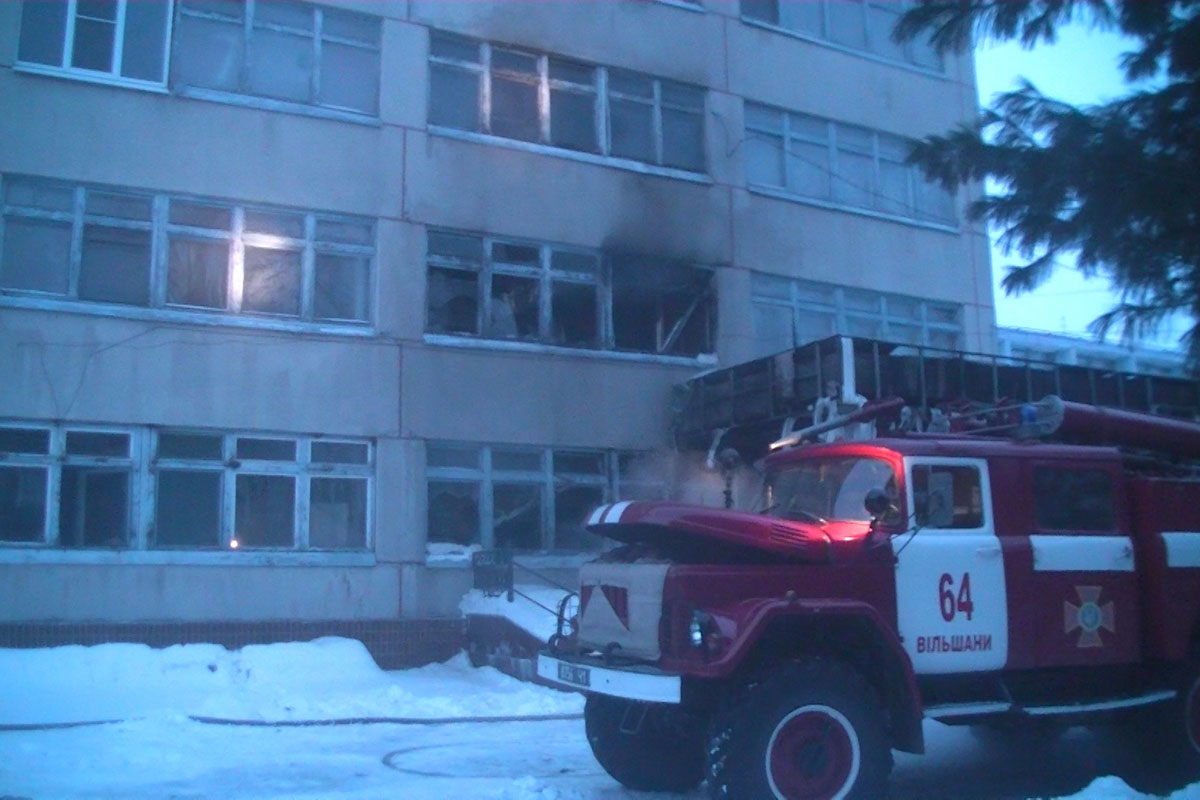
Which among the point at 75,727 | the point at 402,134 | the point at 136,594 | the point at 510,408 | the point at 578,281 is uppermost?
the point at 402,134

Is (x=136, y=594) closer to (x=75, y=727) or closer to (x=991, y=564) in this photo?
(x=75, y=727)

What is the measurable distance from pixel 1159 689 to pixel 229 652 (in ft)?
35.6

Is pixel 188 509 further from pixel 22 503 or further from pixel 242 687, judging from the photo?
pixel 242 687

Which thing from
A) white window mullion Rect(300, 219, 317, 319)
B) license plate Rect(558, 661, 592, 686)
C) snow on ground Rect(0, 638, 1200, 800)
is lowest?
snow on ground Rect(0, 638, 1200, 800)

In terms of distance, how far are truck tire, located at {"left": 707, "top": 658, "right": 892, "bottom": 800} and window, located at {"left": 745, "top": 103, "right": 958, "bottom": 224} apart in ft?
47.6

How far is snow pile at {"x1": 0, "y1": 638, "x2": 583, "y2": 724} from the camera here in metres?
12.1

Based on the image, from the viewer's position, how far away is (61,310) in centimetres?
1469

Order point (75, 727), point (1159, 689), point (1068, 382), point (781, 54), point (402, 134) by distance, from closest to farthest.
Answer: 1. point (1159, 689)
2. point (75, 727)
3. point (402, 134)
4. point (1068, 382)
5. point (781, 54)

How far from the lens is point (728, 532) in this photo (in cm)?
723

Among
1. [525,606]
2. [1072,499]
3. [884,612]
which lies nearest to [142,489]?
[525,606]

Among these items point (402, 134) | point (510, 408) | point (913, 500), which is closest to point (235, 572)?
point (510, 408)

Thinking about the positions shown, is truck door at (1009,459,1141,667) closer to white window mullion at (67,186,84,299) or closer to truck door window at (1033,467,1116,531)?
truck door window at (1033,467,1116,531)

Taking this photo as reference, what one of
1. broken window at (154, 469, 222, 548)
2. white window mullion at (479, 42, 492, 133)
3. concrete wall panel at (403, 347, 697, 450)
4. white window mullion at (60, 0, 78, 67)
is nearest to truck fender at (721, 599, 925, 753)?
concrete wall panel at (403, 347, 697, 450)

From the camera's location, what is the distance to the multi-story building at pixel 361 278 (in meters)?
14.8
